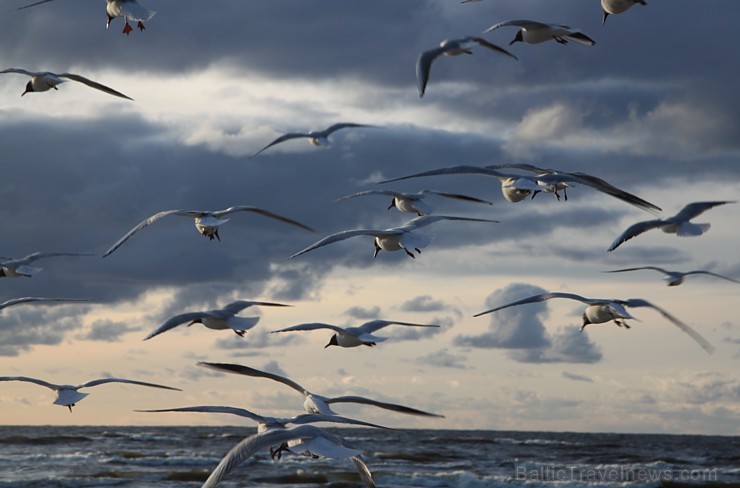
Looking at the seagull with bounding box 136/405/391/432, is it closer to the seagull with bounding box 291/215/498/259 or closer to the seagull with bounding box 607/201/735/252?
the seagull with bounding box 291/215/498/259

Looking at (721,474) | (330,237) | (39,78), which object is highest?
(39,78)

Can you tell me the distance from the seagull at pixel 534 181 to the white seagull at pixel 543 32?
1.98 m

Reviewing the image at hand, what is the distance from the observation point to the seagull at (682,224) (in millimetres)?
15117

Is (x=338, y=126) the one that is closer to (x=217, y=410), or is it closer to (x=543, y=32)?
(x=543, y=32)

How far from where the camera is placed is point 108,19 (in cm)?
1714

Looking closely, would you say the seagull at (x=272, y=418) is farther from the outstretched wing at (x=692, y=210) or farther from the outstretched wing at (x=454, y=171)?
the outstretched wing at (x=692, y=210)

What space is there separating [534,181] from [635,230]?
1694mm

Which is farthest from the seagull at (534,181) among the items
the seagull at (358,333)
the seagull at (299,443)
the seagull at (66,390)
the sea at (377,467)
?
the sea at (377,467)

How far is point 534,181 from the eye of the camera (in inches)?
603

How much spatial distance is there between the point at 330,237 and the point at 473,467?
34573 mm

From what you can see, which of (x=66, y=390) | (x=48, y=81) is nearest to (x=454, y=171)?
(x=48, y=81)

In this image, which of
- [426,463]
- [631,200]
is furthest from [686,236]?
[426,463]

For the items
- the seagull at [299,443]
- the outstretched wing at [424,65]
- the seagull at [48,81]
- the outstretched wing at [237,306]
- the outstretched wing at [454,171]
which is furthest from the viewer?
the seagull at [48,81]

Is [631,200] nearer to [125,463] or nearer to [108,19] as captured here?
[108,19]
